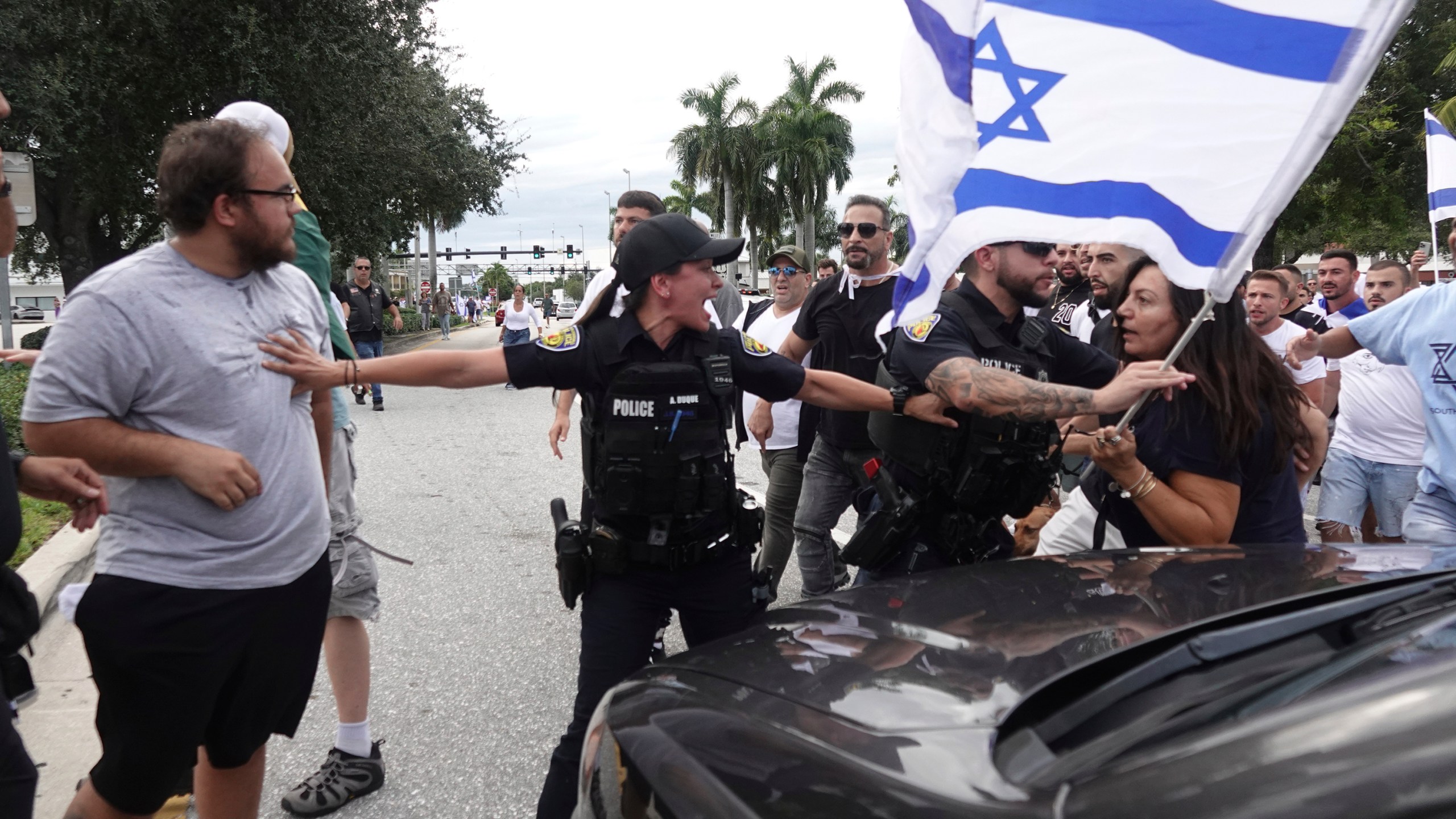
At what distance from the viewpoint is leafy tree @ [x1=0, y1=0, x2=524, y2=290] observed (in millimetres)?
15219

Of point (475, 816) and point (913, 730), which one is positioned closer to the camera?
point (913, 730)

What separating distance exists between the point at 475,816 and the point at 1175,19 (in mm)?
3036

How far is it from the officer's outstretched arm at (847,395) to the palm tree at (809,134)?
45.7 metres

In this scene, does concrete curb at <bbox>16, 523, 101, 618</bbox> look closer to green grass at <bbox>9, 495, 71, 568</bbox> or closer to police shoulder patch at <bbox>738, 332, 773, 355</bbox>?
green grass at <bbox>9, 495, 71, 568</bbox>

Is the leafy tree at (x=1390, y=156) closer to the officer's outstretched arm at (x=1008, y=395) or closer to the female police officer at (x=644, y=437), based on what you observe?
the officer's outstretched arm at (x=1008, y=395)

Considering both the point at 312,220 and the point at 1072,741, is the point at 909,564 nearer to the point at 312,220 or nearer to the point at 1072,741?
the point at 1072,741

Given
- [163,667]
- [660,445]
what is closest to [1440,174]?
[660,445]

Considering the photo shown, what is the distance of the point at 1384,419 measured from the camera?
4836 millimetres

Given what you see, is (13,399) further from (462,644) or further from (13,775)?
(13,775)

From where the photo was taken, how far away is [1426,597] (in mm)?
1650

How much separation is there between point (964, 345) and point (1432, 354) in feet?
5.79

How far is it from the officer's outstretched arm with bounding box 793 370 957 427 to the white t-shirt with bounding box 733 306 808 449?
1041 millimetres

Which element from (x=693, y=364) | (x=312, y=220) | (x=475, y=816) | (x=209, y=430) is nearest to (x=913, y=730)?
(x=693, y=364)

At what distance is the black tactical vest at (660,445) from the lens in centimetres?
270
